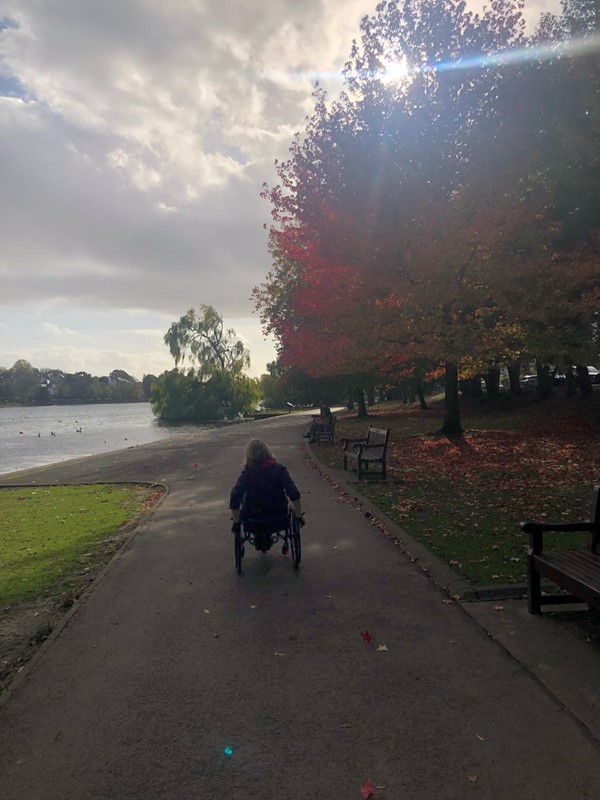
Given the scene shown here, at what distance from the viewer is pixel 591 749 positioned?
312 centimetres

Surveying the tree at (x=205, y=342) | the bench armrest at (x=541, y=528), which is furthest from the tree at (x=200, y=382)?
the bench armrest at (x=541, y=528)

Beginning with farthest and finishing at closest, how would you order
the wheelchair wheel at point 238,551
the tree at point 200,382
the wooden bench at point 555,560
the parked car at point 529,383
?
the tree at point 200,382
the parked car at point 529,383
the wheelchair wheel at point 238,551
the wooden bench at point 555,560

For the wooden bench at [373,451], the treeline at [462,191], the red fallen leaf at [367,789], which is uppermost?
the treeline at [462,191]

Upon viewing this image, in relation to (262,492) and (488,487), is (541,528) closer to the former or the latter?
(262,492)

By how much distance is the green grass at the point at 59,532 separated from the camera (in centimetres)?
677

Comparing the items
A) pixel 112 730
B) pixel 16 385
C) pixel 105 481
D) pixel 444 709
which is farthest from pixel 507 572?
pixel 16 385

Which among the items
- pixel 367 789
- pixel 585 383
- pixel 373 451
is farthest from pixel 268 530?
pixel 585 383

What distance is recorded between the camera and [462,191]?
15305mm

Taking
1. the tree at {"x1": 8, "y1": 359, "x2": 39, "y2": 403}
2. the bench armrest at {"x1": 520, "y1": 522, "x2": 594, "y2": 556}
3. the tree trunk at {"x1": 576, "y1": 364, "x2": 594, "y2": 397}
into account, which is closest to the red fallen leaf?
the bench armrest at {"x1": 520, "y1": 522, "x2": 594, "y2": 556}

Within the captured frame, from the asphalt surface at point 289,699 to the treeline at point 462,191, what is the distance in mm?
10810

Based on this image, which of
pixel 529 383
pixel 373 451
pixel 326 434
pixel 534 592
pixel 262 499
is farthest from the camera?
pixel 529 383

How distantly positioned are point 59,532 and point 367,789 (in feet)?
25.6

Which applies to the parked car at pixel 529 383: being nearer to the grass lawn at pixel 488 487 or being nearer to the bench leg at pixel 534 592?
the grass lawn at pixel 488 487

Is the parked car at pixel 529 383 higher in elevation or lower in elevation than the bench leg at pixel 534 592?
higher
